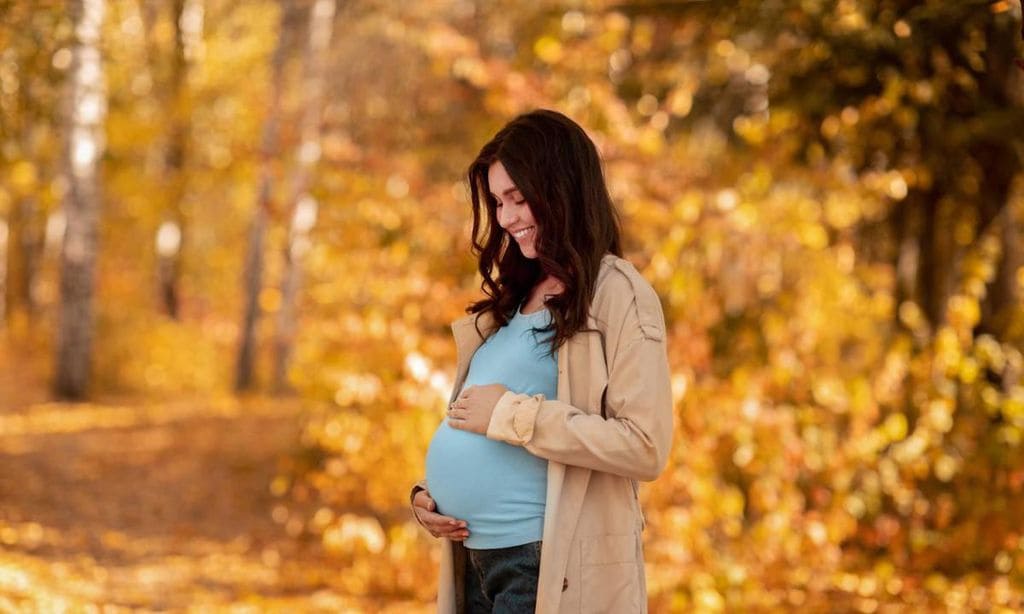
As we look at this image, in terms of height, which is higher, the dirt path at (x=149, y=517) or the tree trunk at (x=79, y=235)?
the tree trunk at (x=79, y=235)

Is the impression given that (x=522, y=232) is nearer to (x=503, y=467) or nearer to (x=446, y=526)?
(x=503, y=467)

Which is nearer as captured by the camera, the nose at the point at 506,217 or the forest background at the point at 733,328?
the nose at the point at 506,217

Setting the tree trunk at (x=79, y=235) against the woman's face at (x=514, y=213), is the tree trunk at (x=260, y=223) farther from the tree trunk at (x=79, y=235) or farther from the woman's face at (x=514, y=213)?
the woman's face at (x=514, y=213)

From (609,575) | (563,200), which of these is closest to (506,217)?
(563,200)

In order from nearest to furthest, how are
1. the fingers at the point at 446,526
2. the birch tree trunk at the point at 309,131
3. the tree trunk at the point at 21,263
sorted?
the fingers at the point at 446,526 → the birch tree trunk at the point at 309,131 → the tree trunk at the point at 21,263

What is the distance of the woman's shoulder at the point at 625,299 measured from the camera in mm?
2545

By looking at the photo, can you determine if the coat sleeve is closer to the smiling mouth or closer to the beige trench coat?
the beige trench coat

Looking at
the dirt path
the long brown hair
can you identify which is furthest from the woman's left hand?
the dirt path

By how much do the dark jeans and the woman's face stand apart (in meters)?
0.66

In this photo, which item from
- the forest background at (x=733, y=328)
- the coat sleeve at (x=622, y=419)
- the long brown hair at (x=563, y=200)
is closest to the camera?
the coat sleeve at (x=622, y=419)

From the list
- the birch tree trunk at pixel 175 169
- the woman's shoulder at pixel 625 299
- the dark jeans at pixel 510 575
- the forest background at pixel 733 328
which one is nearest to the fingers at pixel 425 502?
the dark jeans at pixel 510 575

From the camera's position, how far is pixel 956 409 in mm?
6730

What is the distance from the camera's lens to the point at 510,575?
262cm

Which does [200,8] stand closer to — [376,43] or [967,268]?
[376,43]
